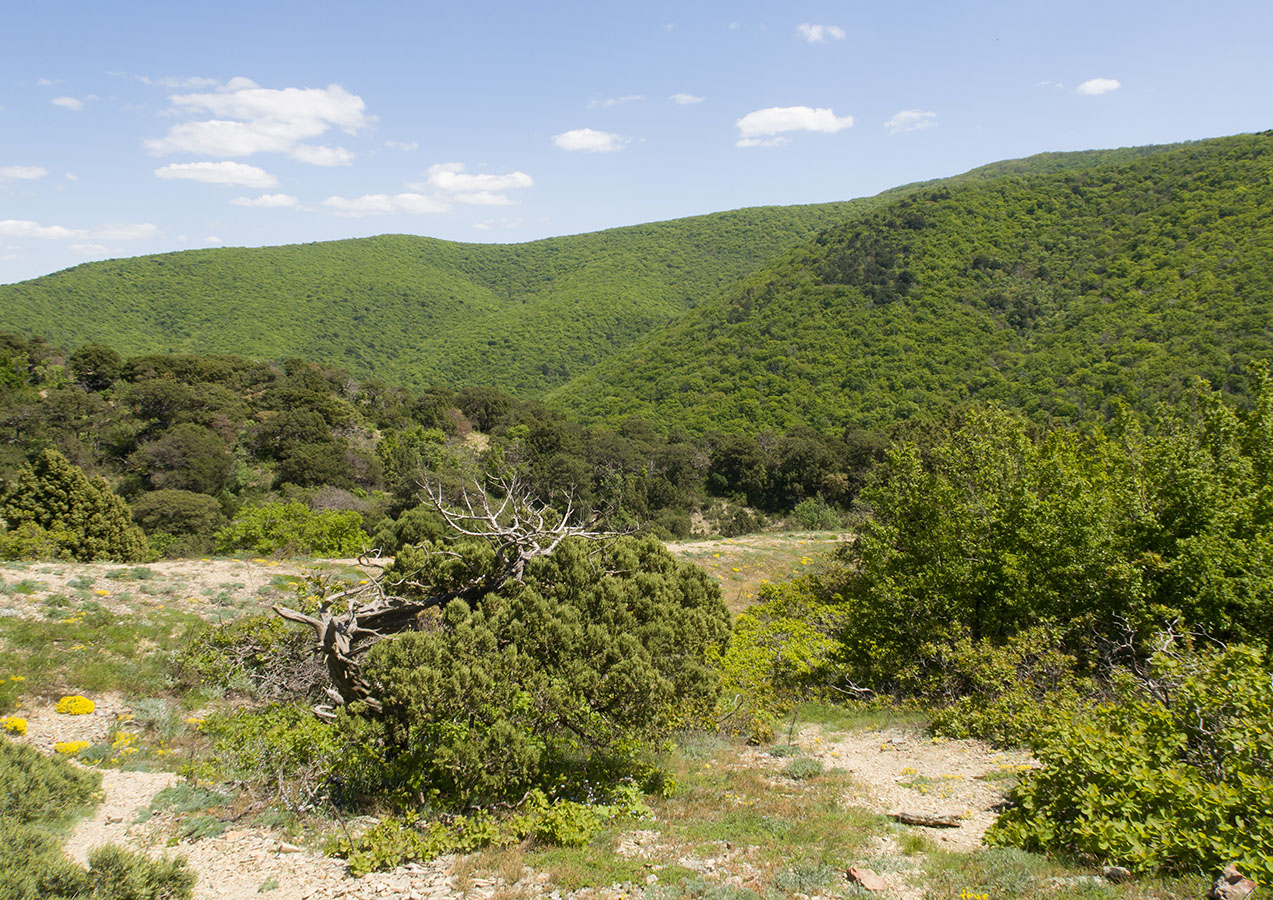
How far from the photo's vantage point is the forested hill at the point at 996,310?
126ft

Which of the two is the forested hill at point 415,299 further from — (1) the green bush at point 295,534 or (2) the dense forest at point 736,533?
(1) the green bush at point 295,534

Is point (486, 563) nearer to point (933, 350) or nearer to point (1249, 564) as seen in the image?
point (1249, 564)

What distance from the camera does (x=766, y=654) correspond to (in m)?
13.1

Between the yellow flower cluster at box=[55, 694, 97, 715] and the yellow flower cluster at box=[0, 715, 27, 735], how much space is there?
51 centimetres

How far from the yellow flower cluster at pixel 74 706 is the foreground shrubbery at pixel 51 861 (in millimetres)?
2375

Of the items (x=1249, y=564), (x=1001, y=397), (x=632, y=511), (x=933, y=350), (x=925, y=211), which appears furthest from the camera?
(x=925, y=211)

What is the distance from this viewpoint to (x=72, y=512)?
61.1ft

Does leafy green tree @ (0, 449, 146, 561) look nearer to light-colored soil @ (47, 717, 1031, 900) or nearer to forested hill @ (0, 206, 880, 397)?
light-colored soil @ (47, 717, 1031, 900)

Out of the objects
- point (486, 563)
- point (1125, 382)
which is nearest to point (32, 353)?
point (486, 563)

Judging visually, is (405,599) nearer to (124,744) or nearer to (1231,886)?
(124,744)

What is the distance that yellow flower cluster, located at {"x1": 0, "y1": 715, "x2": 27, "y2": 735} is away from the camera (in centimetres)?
752

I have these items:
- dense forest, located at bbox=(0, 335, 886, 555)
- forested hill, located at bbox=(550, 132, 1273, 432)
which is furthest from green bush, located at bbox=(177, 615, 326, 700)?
forested hill, located at bbox=(550, 132, 1273, 432)

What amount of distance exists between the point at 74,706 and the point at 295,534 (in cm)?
1379

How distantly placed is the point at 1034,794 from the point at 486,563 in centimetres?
598
